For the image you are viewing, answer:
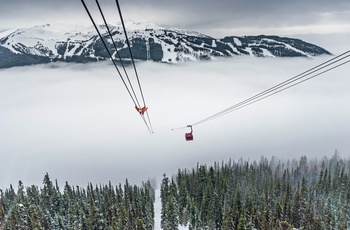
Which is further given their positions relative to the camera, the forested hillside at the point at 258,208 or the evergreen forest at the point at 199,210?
the forested hillside at the point at 258,208

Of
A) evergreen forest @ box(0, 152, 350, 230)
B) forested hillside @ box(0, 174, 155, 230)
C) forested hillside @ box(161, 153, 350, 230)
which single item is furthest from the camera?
forested hillside @ box(161, 153, 350, 230)

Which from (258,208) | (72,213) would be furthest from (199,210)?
(72,213)

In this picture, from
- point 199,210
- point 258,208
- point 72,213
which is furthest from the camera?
point 199,210

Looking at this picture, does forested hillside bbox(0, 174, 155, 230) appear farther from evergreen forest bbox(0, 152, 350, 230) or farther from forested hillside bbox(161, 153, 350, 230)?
forested hillside bbox(161, 153, 350, 230)

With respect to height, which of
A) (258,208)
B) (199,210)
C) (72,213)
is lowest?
(199,210)

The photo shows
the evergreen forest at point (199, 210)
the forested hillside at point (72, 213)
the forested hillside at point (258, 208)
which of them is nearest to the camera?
the forested hillside at point (72, 213)

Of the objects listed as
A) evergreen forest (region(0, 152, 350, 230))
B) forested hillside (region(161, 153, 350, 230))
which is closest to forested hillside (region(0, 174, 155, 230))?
evergreen forest (region(0, 152, 350, 230))

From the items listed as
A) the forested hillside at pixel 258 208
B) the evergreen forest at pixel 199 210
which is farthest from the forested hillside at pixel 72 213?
the forested hillside at pixel 258 208

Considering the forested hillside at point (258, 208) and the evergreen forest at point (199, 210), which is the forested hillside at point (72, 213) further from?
the forested hillside at point (258, 208)

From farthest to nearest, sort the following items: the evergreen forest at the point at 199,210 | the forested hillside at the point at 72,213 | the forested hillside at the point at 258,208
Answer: the forested hillside at the point at 258,208, the evergreen forest at the point at 199,210, the forested hillside at the point at 72,213

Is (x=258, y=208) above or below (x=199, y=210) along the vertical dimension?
Answer: above

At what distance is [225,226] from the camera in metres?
63.5

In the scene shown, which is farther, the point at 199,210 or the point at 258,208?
the point at 199,210

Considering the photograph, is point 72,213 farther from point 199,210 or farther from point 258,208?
point 258,208
